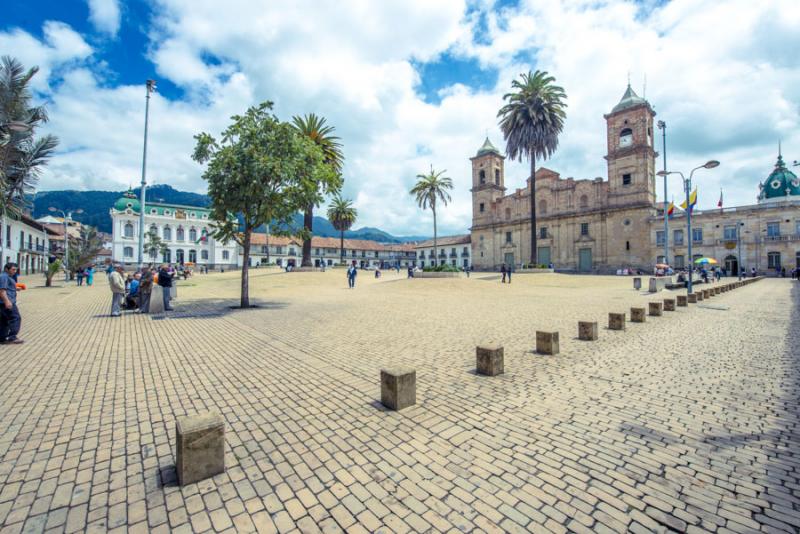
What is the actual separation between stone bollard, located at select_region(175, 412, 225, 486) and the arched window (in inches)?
2434

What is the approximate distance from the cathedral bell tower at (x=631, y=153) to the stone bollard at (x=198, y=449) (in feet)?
191

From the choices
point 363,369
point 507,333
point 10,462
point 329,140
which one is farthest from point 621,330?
point 329,140

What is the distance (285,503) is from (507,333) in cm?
734

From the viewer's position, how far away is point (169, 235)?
226 feet

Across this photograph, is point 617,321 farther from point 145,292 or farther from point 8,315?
point 145,292

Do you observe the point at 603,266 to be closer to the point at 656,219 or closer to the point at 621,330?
the point at 656,219

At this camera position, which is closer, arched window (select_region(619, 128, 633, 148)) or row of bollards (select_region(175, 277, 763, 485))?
row of bollards (select_region(175, 277, 763, 485))

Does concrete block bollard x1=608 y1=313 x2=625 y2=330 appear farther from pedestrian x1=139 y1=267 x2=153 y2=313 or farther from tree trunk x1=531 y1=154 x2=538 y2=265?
tree trunk x1=531 y1=154 x2=538 y2=265

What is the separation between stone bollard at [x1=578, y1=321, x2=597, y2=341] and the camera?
26.7 feet

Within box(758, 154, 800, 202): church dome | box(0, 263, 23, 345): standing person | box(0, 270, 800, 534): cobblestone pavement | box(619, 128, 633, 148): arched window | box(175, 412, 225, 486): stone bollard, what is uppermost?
box(619, 128, 633, 148): arched window

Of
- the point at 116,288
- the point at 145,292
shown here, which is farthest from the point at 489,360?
the point at 145,292

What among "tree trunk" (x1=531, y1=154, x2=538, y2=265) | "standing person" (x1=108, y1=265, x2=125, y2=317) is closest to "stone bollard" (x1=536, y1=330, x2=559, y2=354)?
"standing person" (x1=108, y1=265, x2=125, y2=317)

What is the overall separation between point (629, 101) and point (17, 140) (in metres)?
65.3

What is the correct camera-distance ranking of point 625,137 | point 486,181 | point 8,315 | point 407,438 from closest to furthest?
point 407,438 < point 8,315 < point 625,137 < point 486,181
